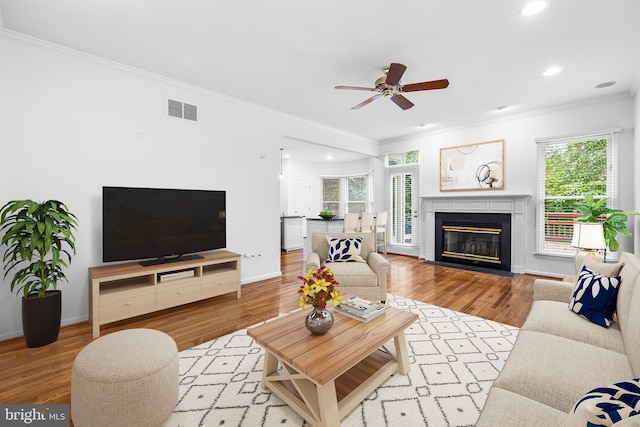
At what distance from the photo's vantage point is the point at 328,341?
1.72m

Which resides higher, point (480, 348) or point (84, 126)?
point (84, 126)

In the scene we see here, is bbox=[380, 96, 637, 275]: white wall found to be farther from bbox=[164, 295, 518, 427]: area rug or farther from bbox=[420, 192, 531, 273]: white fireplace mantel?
bbox=[164, 295, 518, 427]: area rug

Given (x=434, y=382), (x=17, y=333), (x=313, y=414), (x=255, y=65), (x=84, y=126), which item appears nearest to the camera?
(x=313, y=414)

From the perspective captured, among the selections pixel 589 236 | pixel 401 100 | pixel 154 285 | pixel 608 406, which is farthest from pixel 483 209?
pixel 154 285

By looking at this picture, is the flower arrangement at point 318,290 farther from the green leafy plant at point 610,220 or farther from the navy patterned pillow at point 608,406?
the green leafy plant at point 610,220

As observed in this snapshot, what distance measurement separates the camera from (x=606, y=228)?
3.56 metres

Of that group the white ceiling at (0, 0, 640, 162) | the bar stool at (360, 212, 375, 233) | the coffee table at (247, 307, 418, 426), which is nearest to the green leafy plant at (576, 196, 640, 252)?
the white ceiling at (0, 0, 640, 162)

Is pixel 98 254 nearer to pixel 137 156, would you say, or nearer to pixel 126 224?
pixel 126 224

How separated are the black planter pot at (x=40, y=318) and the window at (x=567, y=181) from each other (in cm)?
652

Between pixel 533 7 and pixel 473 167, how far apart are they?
357cm

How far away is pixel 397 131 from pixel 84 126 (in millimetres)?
5204

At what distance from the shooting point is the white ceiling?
2238 millimetres

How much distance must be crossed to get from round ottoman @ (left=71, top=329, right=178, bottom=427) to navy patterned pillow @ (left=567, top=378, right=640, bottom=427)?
5.73 feet

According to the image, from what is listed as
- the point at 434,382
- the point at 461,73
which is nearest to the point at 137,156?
the point at 434,382
